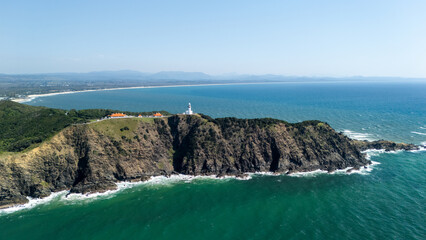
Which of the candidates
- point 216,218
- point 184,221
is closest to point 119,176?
point 184,221

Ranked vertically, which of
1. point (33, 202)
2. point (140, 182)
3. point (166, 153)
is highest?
point (166, 153)

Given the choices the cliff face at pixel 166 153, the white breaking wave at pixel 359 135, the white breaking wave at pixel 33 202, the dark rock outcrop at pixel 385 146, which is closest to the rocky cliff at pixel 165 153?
the cliff face at pixel 166 153

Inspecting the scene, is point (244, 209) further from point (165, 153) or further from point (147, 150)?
point (147, 150)

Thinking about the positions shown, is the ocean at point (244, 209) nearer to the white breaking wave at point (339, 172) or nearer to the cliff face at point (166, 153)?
the white breaking wave at point (339, 172)

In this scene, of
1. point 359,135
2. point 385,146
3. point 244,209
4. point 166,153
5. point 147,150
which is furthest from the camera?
point 359,135

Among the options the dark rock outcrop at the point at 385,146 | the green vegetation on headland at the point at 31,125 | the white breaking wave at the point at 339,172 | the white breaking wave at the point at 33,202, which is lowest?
the white breaking wave at the point at 33,202

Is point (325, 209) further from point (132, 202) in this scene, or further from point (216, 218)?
point (132, 202)

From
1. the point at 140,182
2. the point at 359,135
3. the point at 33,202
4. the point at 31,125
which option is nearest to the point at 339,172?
the point at 359,135
